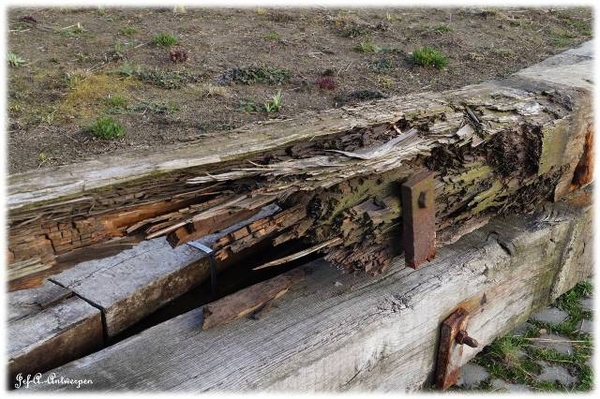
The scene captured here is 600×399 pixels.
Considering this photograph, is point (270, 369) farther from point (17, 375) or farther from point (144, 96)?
point (144, 96)

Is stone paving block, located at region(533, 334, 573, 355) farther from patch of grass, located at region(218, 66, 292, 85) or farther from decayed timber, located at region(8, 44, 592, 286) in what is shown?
patch of grass, located at region(218, 66, 292, 85)

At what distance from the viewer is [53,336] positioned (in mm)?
2047

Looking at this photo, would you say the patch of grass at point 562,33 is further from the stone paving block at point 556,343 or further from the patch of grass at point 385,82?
the stone paving block at point 556,343

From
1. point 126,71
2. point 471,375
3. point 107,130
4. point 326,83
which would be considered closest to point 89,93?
point 126,71

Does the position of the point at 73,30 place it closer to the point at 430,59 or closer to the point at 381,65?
the point at 381,65

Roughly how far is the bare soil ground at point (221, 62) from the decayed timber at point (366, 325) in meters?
0.88

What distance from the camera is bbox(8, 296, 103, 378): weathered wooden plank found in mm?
1976

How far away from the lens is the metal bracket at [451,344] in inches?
104

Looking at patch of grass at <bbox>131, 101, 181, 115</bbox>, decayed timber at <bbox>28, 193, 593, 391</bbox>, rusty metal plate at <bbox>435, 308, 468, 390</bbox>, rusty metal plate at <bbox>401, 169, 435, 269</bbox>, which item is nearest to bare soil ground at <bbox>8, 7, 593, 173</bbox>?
patch of grass at <bbox>131, 101, 181, 115</bbox>

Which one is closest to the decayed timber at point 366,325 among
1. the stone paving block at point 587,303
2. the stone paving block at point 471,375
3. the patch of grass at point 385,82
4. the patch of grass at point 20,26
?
the stone paving block at point 471,375

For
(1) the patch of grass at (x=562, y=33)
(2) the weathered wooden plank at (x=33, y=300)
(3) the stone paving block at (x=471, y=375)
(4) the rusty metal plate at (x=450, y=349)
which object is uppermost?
(1) the patch of grass at (x=562, y=33)

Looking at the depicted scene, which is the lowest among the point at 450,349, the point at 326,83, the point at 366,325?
the point at 450,349

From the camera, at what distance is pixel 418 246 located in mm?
2457

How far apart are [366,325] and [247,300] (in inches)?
17.4
